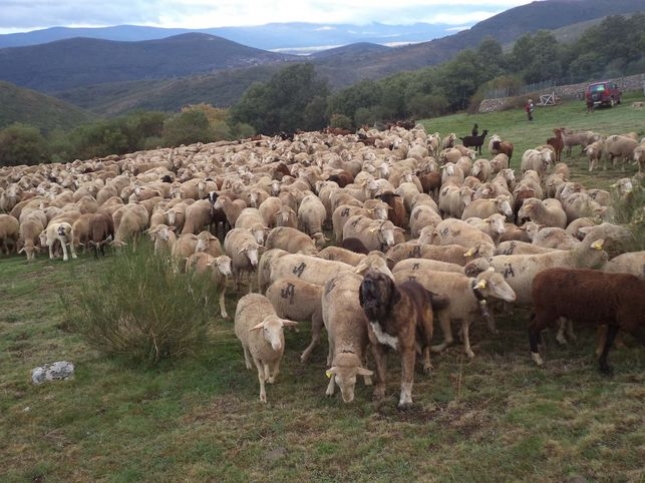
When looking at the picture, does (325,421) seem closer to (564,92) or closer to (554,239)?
(554,239)

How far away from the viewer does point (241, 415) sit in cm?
679

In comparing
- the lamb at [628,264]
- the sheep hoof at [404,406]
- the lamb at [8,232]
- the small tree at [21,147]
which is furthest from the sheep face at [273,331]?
the small tree at [21,147]

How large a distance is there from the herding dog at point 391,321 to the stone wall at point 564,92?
44914 mm

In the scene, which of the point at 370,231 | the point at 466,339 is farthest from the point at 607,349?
the point at 370,231

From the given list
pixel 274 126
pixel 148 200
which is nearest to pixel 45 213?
pixel 148 200

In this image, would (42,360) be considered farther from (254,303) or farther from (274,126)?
(274,126)

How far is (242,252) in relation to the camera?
1089 cm

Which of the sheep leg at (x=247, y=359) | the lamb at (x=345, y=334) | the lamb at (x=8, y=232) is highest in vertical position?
the lamb at (x=345, y=334)

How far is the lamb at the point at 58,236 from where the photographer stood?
15578 millimetres

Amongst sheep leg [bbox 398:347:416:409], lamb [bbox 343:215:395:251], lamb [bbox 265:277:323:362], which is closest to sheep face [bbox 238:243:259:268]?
lamb [bbox 265:277:323:362]

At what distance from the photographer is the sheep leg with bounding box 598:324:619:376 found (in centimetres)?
660

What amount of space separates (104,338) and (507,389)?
5.85 metres

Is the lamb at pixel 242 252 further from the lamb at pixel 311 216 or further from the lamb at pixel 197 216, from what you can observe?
the lamb at pixel 197 216

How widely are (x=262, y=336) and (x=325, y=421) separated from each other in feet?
5.05
